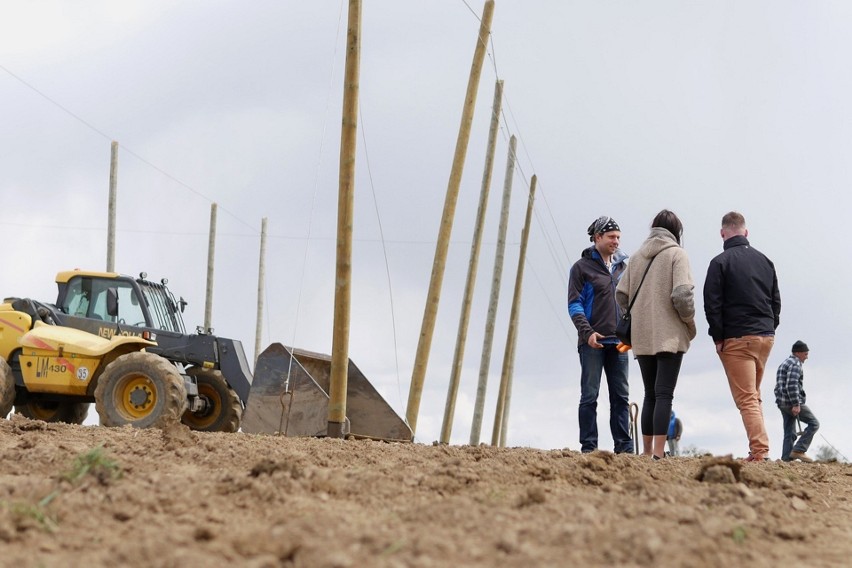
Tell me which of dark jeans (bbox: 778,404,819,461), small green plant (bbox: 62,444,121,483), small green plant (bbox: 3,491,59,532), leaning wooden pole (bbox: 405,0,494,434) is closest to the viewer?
small green plant (bbox: 3,491,59,532)

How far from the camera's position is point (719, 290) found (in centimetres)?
865

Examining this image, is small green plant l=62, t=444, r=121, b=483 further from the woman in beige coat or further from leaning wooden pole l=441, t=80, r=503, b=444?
leaning wooden pole l=441, t=80, r=503, b=444

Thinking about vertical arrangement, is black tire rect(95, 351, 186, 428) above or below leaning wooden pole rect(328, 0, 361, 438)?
below

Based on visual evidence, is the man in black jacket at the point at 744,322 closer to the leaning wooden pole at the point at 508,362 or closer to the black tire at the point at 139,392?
the black tire at the point at 139,392

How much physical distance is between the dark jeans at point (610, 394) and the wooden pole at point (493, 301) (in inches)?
429

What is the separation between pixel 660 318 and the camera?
8336 millimetres

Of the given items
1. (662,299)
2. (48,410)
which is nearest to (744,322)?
(662,299)

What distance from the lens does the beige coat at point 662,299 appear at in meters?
8.29

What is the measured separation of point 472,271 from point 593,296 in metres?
8.92

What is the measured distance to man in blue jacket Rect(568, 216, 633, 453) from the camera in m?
9.19

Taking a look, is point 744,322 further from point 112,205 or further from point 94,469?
point 112,205

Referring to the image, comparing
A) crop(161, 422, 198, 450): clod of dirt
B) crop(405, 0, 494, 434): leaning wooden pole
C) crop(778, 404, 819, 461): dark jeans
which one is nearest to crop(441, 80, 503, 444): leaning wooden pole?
crop(405, 0, 494, 434): leaning wooden pole

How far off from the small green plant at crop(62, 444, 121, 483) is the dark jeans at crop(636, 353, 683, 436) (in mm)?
4445

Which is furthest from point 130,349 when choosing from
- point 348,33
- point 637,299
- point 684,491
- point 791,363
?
point 684,491
